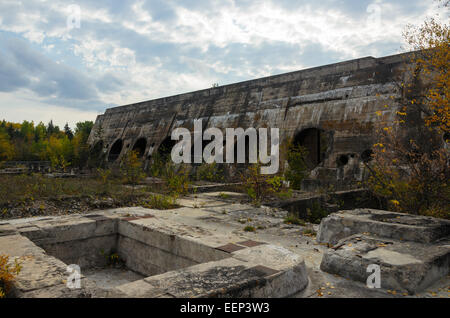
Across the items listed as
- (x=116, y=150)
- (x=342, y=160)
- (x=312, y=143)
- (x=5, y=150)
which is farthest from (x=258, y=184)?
(x=5, y=150)

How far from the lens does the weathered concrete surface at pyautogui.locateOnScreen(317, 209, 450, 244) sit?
11.7 ft

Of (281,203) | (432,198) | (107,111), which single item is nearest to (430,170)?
(432,198)

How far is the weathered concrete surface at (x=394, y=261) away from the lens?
8.80 ft

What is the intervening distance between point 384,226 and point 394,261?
997mm

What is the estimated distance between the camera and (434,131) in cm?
854

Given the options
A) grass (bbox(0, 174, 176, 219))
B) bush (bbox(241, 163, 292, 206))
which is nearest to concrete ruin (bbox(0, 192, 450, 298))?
grass (bbox(0, 174, 176, 219))

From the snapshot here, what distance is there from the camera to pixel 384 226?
3775mm

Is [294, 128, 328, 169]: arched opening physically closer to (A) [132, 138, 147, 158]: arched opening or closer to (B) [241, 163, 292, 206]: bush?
(B) [241, 163, 292, 206]: bush

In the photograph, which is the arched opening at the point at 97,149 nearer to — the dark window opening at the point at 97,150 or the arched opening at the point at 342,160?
the dark window opening at the point at 97,150

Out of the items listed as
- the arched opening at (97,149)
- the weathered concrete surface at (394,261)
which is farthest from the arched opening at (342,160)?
the arched opening at (97,149)

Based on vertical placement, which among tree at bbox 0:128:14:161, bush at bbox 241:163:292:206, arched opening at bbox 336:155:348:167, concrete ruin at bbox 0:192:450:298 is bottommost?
concrete ruin at bbox 0:192:450:298

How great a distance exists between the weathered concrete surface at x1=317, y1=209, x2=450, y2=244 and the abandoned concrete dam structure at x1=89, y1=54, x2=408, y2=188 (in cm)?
533

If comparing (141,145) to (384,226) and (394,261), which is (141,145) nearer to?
(384,226)

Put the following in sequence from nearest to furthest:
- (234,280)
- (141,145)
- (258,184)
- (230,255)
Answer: (234,280) → (230,255) → (258,184) → (141,145)
